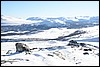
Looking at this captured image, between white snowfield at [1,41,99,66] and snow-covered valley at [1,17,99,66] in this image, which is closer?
white snowfield at [1,41,99,66]

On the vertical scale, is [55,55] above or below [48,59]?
below

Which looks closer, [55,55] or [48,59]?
[48,59]

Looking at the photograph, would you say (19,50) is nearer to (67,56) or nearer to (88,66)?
(67,56)

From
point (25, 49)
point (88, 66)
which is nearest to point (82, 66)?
point (88, 66)

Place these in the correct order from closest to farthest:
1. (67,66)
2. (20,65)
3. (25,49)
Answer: (20,65)
(67,66)
(25,49)

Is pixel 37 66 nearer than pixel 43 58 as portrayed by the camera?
Yes

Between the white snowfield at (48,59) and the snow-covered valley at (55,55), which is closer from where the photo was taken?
the white snowfield at (48,59)

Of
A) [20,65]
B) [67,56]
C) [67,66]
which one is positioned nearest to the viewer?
[20,65]

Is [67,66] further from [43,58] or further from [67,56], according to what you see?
[67,56]

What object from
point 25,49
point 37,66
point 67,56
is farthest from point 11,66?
point 25,49
